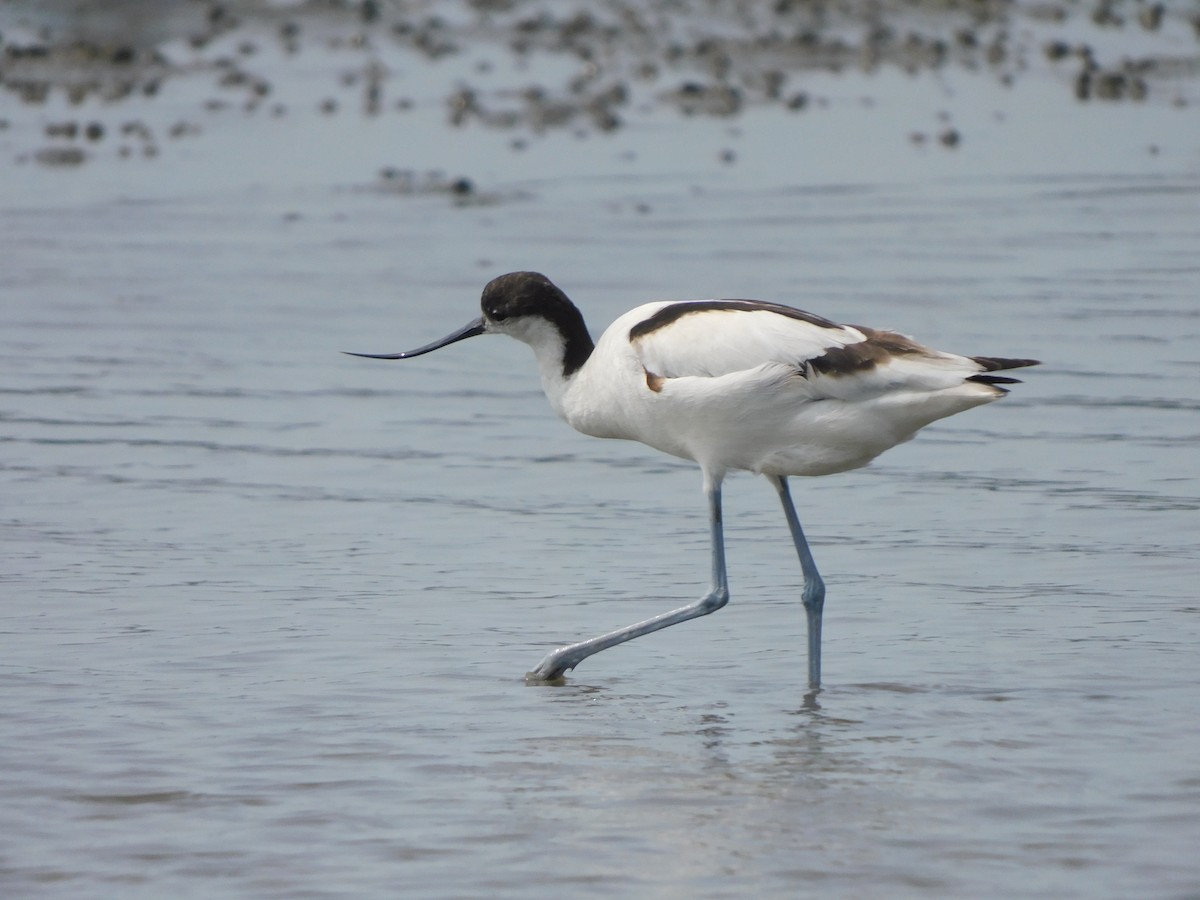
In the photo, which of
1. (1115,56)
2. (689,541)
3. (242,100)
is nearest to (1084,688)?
(689,541)

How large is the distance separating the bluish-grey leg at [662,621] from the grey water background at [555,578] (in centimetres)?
9

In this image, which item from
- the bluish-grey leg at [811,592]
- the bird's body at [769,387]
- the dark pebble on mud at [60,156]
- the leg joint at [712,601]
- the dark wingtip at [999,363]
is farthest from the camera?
the dark pebble on mud at [60,156]

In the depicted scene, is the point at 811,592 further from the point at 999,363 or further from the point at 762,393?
the point at 999,363

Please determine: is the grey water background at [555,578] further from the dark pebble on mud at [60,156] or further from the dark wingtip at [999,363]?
the dark pebble on mud at [60,156]

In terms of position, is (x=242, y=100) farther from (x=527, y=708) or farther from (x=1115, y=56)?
(x=527, y=708)

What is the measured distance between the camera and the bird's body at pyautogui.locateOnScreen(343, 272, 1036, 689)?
5.96m

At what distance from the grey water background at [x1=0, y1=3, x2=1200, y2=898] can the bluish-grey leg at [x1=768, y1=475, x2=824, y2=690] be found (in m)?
0.09

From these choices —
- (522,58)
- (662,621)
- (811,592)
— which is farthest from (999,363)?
(522,58)

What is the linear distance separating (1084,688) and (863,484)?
268 centimetres

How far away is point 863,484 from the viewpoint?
8586 mm

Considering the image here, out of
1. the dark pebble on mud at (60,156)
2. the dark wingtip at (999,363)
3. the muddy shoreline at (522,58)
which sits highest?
the muddy shoreline at (522,58)

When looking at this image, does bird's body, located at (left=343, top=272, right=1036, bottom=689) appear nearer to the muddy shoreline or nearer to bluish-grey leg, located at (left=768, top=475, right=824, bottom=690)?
bluish-grey leg, located at (left=768, top=475, right=824, bottom=690)

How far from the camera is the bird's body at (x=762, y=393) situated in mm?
5965

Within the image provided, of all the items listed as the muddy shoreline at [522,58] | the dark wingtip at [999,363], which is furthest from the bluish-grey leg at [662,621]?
the muddy shoreline at [522,58]
